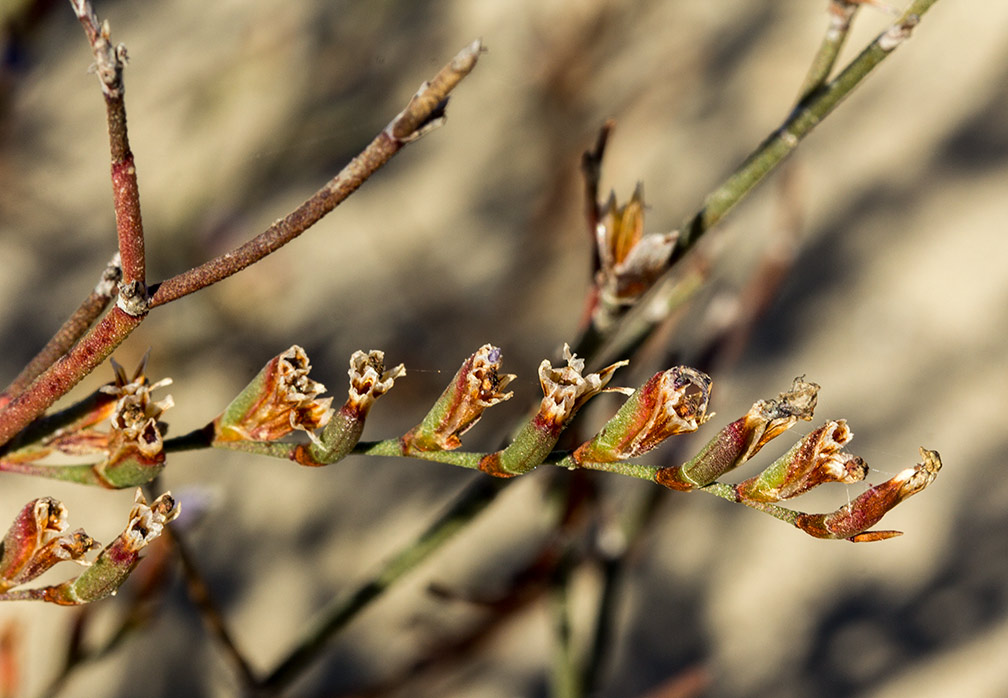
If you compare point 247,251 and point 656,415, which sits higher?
point 247,251

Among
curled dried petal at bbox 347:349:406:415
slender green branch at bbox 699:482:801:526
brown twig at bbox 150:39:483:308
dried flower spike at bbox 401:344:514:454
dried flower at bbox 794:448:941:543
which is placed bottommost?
dried flower at bbox 794:448:941:543

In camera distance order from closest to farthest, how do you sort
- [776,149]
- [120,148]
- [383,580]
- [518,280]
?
[120,148], [776,149], [383,580], [518,280]

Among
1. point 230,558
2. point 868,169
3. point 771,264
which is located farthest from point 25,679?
point 868,169

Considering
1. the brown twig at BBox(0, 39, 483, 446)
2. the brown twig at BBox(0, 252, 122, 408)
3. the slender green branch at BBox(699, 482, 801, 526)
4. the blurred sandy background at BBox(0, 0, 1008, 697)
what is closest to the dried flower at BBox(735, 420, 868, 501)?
the slender green branch at BBox(699, 482, 801, 526)

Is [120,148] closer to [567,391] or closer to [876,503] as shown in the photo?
[567,391]

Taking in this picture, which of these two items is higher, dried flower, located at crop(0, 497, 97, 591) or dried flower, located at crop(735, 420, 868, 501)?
dried flower, located at crop(0, 497, 97, 591)

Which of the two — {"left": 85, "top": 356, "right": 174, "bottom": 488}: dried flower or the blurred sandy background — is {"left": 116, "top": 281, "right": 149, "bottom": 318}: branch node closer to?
{"left": 85, "top": 356, "right": 174, "bottom": 488}: dried flower

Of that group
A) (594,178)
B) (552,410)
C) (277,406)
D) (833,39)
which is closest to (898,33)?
(833,39)
